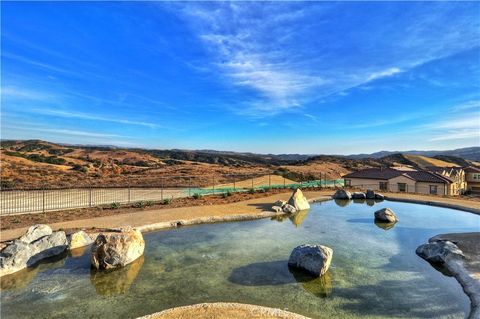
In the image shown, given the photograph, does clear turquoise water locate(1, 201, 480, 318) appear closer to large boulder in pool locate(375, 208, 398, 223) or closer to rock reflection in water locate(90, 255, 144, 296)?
rock reflection in water locate(90, 255, 144, 296)

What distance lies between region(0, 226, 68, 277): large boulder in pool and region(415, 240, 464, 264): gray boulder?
15003 mm

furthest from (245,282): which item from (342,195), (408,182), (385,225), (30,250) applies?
(408,182)

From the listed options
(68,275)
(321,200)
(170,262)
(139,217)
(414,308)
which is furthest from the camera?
(321,200)

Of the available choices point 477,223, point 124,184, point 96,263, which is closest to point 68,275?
point 96,263

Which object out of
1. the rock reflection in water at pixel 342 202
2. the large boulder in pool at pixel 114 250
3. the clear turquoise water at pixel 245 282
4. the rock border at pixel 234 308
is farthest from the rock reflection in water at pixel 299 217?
the rock border at pixel 234 308

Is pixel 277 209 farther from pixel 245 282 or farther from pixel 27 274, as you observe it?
pixel 27 274

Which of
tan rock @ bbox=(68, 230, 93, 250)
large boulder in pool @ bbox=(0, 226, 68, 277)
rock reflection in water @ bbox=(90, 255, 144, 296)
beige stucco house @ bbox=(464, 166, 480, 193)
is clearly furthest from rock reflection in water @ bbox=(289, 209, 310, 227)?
beige stucco house @ bbox=(464, 166, 480, 193)

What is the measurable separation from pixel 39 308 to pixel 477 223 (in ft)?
72.5

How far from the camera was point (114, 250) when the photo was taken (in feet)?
36.1

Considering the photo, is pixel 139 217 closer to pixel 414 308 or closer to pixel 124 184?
pixel 414 308

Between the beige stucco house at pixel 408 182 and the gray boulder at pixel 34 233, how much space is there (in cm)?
3577

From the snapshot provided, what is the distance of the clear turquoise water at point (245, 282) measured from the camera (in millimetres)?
8188

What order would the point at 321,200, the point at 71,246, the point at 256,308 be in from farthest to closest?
1. the point at 321,200
2. the point at 71,246
3. the point at 256,308

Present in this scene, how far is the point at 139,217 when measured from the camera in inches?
687
